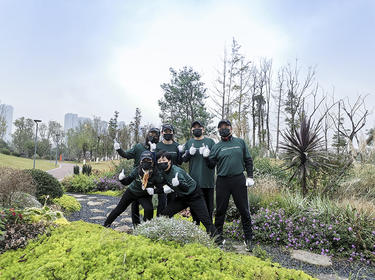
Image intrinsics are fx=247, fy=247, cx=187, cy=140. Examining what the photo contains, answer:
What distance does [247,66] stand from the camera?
21609 millimetres

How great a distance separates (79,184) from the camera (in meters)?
9.99

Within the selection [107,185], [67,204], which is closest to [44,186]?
[67,204]

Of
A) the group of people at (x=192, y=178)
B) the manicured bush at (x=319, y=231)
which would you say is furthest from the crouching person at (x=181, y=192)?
the manicured bush at (x=319, y=231)

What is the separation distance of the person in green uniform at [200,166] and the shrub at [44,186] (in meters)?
3.89

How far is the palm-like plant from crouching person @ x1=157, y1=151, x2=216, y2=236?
318 centimetres

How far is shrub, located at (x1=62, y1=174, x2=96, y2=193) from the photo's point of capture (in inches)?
392

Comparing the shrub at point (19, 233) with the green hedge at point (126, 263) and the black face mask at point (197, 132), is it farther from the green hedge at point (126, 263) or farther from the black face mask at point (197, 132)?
the black face mask at point (197, 132)

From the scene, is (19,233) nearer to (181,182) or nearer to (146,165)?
(146,165)

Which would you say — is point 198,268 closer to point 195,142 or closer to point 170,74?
point 195,142

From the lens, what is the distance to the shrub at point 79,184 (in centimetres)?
996

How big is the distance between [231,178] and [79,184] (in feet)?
26.8

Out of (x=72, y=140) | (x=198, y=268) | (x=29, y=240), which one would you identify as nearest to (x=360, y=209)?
(x=198, y=268)

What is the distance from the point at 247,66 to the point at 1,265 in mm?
21959

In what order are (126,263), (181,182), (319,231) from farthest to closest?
(319,231), (181,182), (126,263)
